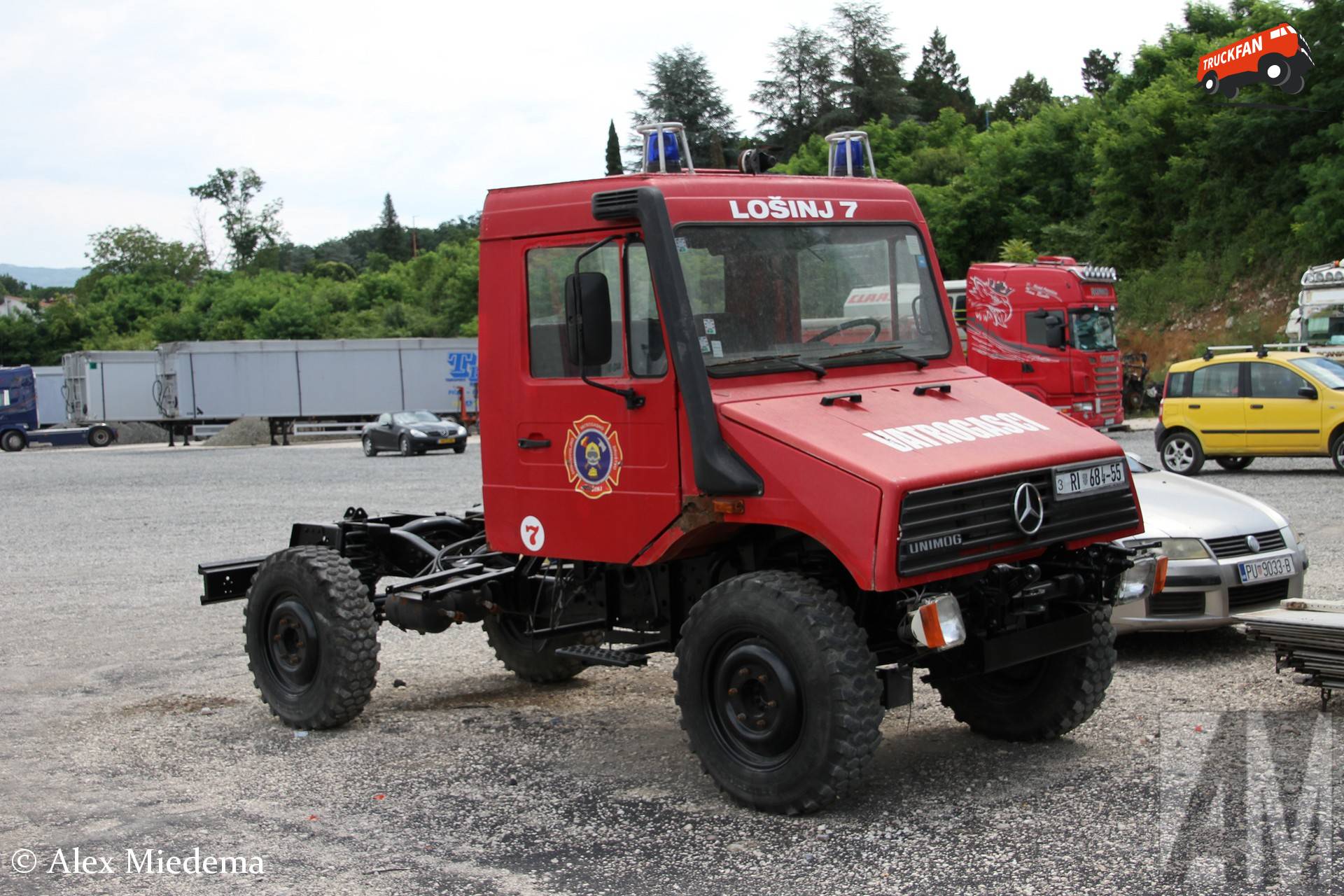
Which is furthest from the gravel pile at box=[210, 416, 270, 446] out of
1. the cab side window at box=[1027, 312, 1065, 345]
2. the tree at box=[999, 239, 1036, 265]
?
the cab side window at box=[1027, 312, 1065, 345]

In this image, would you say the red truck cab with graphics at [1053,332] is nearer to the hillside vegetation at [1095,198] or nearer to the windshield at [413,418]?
the hillside vegetation at [1095,198]

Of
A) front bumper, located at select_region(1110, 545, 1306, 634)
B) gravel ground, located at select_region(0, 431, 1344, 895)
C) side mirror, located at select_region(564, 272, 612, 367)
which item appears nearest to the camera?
gravel ground, located at select_region(0, 431, 1344, 895)

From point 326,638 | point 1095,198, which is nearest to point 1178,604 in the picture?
point 326,638

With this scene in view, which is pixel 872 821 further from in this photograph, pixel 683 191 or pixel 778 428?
pixel 683 191

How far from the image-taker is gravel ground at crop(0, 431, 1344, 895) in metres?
5.07

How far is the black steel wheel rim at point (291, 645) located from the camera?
745cm

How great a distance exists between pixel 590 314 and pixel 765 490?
1.09 metres

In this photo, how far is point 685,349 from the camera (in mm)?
5824

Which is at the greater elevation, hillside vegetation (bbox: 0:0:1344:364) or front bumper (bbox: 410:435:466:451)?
hillside vegetation (bbox: 0:0:1344:364)

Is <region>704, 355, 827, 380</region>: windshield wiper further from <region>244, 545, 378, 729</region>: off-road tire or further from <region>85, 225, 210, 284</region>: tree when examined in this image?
<region>85, 225, 210, 284</region>: tree

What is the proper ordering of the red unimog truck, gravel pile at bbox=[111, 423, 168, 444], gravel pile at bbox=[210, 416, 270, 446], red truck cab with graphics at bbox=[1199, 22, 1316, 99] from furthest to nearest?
gravel pile at bbox=[111, 423, 168, 444] → gravel pile at bbox=[210, 416, 270, 446] → red truck cab with graphics at bbox=[1199, 22, 1316, 99] → the red unimog truck

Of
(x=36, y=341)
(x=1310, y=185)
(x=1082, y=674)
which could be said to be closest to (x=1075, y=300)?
(x=1310, y=185)

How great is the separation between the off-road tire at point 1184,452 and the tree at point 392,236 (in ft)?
358

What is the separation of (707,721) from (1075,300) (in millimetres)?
23150
